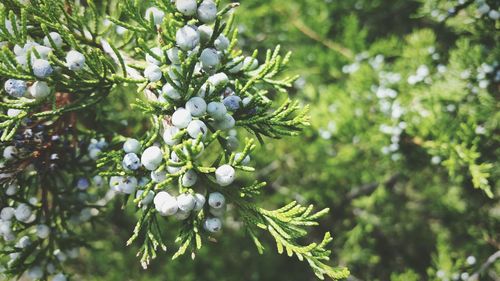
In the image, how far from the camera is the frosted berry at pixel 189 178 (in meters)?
1.05

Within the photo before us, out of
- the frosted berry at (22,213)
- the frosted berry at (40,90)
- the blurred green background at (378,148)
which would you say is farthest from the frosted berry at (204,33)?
the blurred green background at (378,148)

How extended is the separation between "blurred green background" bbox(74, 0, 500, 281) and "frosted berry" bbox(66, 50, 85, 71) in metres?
1.45

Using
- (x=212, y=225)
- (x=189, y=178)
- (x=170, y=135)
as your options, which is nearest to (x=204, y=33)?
(x=170, y=135)

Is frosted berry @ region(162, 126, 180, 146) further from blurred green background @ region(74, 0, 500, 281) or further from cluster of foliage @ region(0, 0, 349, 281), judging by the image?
blurred green background @ region(74, 0, 500, 281)

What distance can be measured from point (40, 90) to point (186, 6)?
1.57 ft

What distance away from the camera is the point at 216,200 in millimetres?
1098

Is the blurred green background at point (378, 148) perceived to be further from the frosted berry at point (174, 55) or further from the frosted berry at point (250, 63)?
the frosted berry at point (174, 55)

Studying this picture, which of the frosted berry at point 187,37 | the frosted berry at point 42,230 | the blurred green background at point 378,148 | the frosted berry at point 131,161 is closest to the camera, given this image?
the frosted berry at point 187,37

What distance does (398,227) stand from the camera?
2.86 meters

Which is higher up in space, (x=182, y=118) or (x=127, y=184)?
(x=182, y=118)

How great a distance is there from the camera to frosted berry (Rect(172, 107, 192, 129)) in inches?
40.3

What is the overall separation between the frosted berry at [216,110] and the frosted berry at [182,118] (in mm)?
59

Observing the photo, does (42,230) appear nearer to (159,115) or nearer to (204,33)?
(159,115)

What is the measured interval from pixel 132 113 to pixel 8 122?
0.92m
